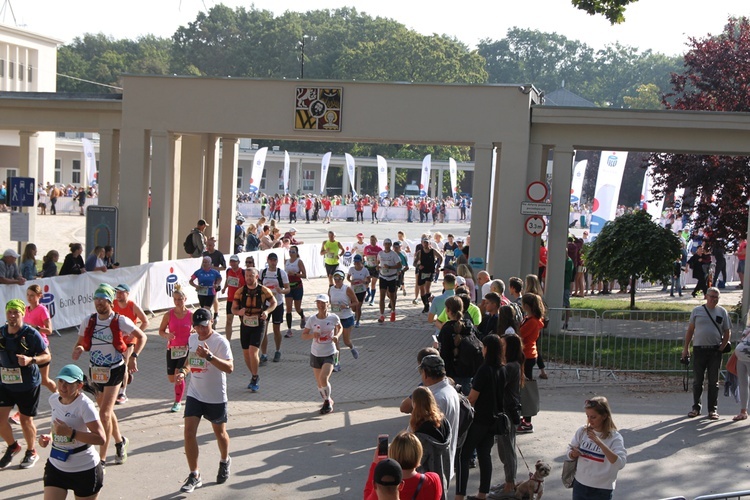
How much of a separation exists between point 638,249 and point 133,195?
11506 millimetres

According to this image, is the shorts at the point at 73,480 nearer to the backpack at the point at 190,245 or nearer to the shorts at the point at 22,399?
the shorts at the point at 22,399

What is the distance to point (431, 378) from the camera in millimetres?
6988

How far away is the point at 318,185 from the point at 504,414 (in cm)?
7728

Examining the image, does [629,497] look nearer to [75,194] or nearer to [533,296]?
[533,296]

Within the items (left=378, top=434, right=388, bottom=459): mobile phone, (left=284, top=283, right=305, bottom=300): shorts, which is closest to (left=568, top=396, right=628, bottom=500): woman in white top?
(left=378, top=434, right=388, bottom=459): mobile phone

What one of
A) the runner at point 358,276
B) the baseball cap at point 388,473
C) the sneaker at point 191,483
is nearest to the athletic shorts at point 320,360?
the sneaker at point 191,483

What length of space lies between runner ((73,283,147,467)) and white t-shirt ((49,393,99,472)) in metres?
2.10

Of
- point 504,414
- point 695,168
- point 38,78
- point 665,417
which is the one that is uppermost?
point 38,78

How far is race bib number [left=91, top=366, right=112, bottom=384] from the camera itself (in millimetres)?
9156

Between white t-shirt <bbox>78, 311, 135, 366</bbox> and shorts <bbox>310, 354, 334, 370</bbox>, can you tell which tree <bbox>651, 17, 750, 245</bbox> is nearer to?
shorts <bbox>310, 354, 334, 370</bbox>

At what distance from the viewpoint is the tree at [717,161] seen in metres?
21.7

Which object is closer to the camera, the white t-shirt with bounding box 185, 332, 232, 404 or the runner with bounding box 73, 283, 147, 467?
the white t-shirt with bounding box 185, 332, 232, 404

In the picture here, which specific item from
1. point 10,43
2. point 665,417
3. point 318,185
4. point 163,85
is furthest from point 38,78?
point 665,417

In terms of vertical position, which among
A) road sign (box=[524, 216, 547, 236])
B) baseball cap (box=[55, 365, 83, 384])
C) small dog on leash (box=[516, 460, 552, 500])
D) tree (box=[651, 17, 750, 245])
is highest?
tree (box=[651, 17, 750, 245])
